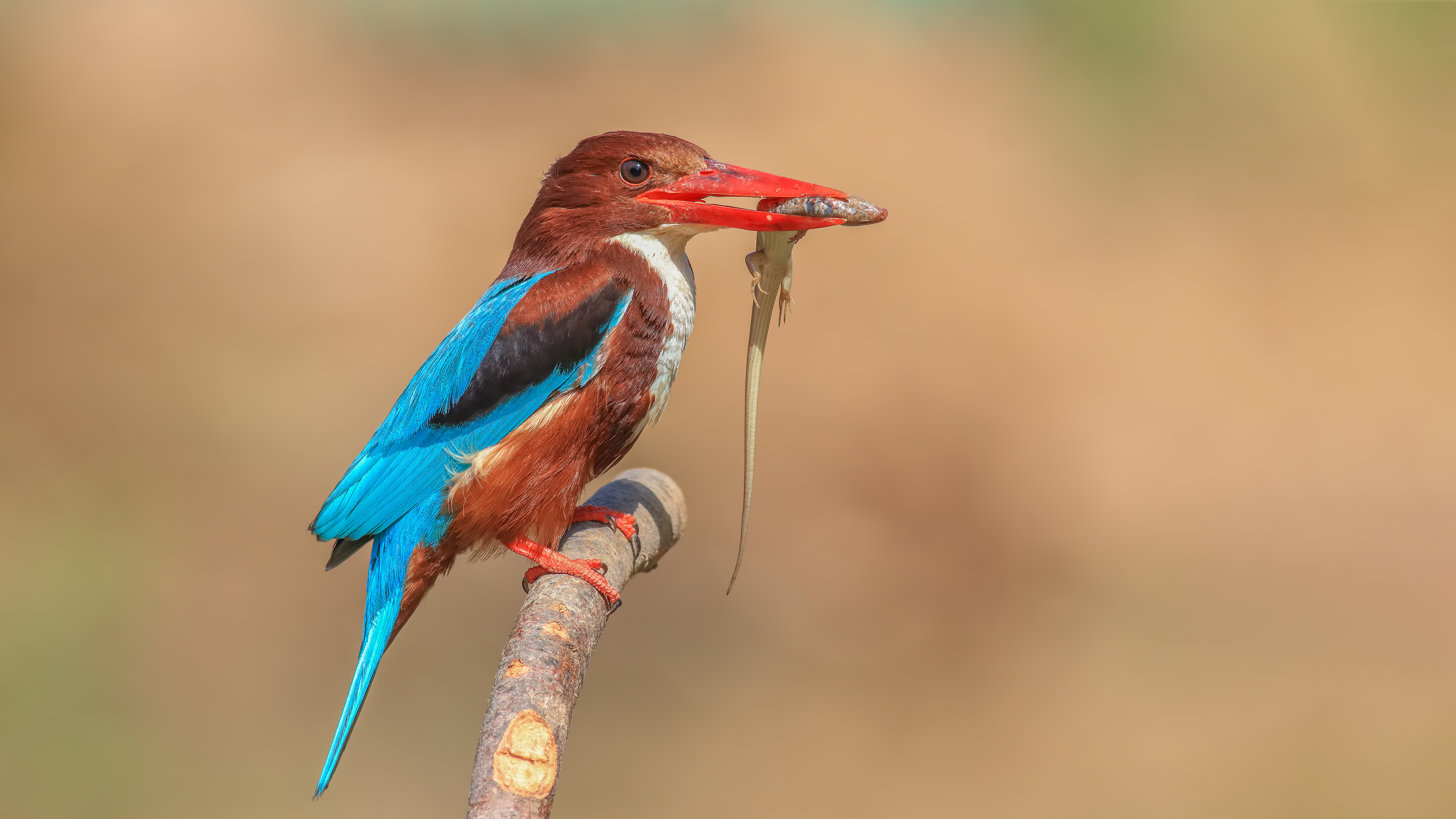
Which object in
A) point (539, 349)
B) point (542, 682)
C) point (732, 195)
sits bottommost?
point (542, 682)

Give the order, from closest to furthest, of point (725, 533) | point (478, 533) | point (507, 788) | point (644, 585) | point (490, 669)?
point (507, 788)
point (478, 533)
point (490, 669)
point (644, 585)
point (725, 533)

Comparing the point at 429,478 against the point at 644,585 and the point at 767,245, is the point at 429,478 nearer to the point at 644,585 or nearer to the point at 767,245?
the point at 767,245

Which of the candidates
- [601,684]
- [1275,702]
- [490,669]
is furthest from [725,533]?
[1275,702]

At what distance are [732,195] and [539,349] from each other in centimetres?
51

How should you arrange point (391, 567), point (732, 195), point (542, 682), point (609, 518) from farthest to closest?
point (609, 518)
point (391, 567)
point (732, 195)
point (542, 682)

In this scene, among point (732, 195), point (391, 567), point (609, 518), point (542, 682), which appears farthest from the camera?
point (609, 518)

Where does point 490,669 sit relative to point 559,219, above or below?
below

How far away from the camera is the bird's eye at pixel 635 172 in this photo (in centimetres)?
241

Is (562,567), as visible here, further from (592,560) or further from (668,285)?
(668,285)

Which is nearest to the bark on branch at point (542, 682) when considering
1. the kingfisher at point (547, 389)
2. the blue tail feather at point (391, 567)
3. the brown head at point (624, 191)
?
the kingfisher at point (547, 389)

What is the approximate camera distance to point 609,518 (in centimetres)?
262

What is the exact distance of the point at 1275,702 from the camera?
5.60 metres

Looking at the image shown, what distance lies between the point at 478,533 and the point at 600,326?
54 cm

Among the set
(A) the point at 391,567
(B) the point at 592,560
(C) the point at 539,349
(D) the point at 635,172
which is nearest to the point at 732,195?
(D) the point at 635,172
